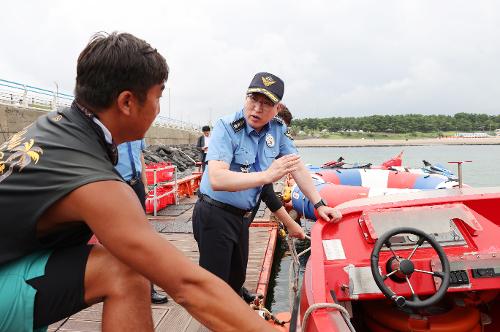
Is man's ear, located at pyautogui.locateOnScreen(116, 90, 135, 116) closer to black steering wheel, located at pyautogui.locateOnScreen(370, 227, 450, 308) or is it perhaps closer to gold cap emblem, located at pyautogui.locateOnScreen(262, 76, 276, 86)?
gold cap emblem, located at pyautogui.locateOnScreen(262, 76, 276, 86)

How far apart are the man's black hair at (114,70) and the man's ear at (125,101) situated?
1 cm

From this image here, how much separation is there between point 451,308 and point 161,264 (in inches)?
99.0

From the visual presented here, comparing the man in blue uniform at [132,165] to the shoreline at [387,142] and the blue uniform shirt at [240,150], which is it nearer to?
the blue uniform shirt at [240,150]

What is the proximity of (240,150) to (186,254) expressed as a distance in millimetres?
3222

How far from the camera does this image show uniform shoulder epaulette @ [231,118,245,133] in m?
2.86

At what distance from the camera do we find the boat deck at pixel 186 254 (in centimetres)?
355

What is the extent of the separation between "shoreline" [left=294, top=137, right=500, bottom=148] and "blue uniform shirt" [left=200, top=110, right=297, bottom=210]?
92861 mm

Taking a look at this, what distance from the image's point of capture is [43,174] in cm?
127

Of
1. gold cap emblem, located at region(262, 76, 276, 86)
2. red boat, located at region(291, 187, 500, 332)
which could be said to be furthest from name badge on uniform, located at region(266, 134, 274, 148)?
red boat, located at region(291, 187, 500, 332)

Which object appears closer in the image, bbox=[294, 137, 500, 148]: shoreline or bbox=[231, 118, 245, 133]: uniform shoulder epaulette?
bbox=[231, 118, 245, 133]: uniform shoulder epaulette

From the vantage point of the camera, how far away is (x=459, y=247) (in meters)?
2.85

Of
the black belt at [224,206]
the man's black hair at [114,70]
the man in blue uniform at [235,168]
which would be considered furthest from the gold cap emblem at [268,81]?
the man's black hair at [114,70]

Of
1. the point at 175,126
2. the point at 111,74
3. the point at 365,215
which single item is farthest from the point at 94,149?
the point at 175,126

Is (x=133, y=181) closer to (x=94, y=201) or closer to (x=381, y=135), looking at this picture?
(x=94, y=201)
